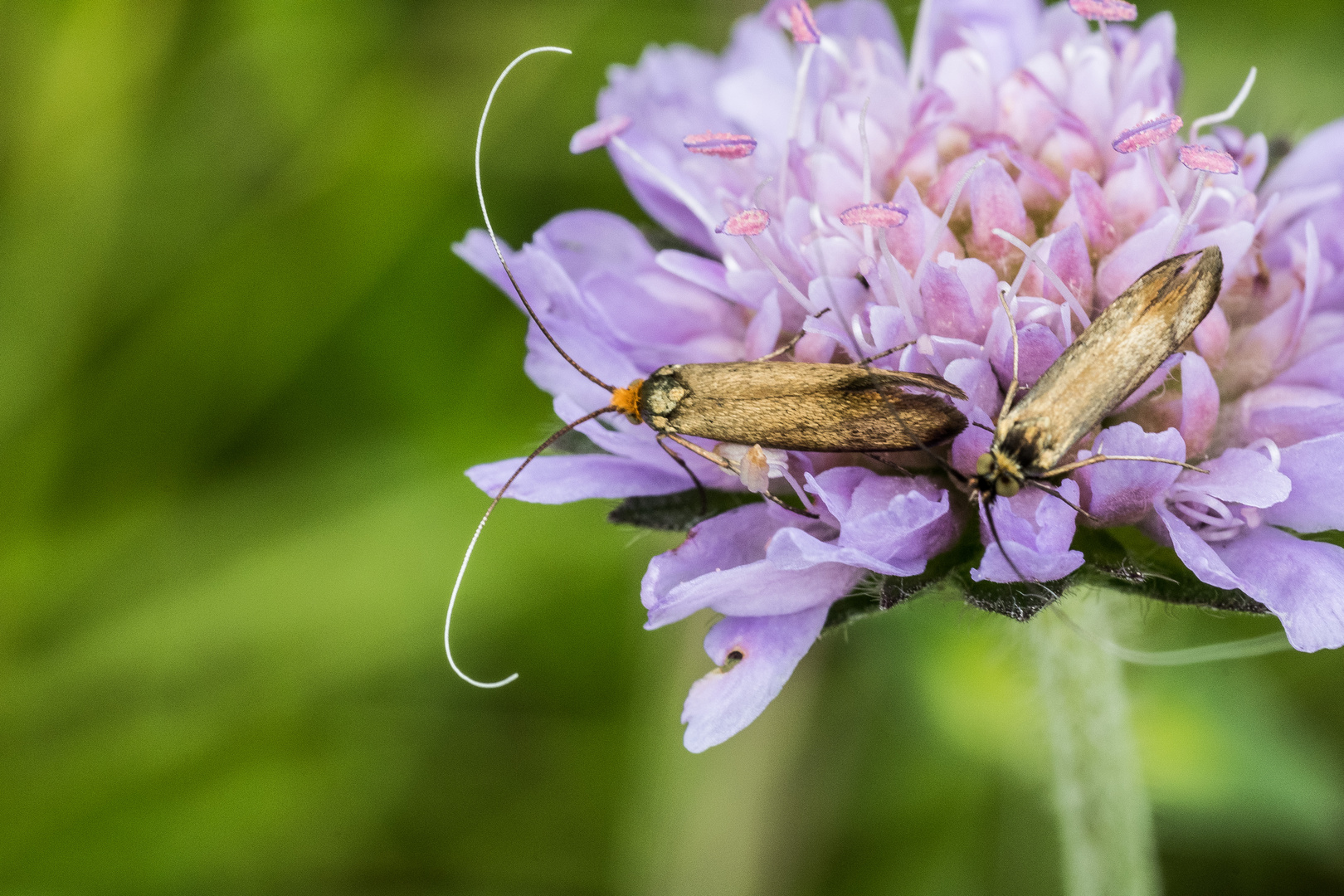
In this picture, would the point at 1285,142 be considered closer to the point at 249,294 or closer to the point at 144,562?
the point at 249,294

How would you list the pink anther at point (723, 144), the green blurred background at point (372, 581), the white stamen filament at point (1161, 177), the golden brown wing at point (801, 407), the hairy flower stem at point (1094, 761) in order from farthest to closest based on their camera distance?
the green blurred background at point (372, 581), the hairy flower stem at point (1094, 761), the pink anther at point (723, 144), the white stamen filament at point (1161, 177), the golden brown wing at point (801, 407)

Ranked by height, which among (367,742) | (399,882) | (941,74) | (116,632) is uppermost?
(941,74)

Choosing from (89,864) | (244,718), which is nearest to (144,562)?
(244,718)

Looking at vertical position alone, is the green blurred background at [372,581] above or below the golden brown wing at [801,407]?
below

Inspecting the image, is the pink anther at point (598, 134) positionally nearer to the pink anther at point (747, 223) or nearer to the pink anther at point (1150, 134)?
the pink anther at point (747, 223)

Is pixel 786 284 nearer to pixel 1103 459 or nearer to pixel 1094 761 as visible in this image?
pixel 1103 459

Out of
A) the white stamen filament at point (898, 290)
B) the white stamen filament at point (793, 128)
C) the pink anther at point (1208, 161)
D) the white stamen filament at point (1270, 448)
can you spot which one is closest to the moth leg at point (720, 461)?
the white stamen filament at point (898, 290)

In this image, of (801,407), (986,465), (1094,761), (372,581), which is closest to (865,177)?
(801,407)
